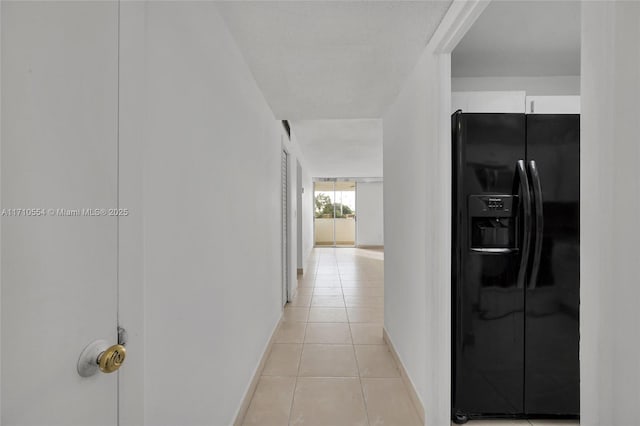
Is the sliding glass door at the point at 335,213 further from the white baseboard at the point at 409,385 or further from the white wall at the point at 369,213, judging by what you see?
the white baseboard at the point at 409,385

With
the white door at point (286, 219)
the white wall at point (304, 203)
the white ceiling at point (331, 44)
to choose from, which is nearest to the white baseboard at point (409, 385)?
the white door at point (286, 219)

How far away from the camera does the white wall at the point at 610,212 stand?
611 millimetres

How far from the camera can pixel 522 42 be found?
215 cm

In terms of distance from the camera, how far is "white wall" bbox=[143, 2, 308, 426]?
0.99m

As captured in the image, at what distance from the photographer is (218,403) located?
1.53 m

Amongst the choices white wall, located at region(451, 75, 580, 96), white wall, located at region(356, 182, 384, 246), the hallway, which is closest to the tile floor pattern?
the hallway

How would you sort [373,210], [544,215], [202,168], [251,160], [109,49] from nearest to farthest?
[109,49]
[202,168]
[544,215]
[251,160]
[373,210]

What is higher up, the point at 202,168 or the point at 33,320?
the point at 202,168

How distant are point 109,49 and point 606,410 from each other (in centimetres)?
133

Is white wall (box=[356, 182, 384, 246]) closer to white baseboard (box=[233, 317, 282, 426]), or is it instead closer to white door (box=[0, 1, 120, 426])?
white baseboard (box=[233, 317, 282, 426])

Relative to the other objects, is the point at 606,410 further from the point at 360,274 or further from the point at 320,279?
the point at 360,274

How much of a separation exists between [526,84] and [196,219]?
9.33ft

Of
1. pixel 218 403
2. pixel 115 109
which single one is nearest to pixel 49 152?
pixel 115 109

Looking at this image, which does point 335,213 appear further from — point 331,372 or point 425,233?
point 425,233
